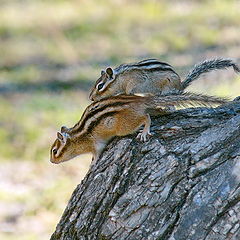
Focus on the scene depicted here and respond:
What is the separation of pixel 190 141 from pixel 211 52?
796 cm

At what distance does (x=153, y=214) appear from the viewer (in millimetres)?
3518

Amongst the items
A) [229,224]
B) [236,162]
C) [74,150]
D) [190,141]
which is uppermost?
[74,150]

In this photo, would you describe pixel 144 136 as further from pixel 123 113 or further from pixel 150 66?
pixel 150 66

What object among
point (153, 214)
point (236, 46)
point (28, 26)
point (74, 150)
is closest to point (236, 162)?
point (153, 214)

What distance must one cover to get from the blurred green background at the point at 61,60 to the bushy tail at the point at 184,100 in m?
3.05

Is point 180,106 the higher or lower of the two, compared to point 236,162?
higher

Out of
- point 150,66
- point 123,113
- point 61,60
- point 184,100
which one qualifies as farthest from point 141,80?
point 61,60

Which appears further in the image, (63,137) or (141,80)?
(141,80)

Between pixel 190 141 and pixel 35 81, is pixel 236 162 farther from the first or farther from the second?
pixel 35 81

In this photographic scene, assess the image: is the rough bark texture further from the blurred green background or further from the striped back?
the blurred green background

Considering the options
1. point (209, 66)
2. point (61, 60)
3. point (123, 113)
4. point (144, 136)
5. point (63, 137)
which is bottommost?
point (144, 136)

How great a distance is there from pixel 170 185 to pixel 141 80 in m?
1.53

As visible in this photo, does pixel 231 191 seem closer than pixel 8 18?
Yes

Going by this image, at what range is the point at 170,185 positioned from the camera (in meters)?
3.53
